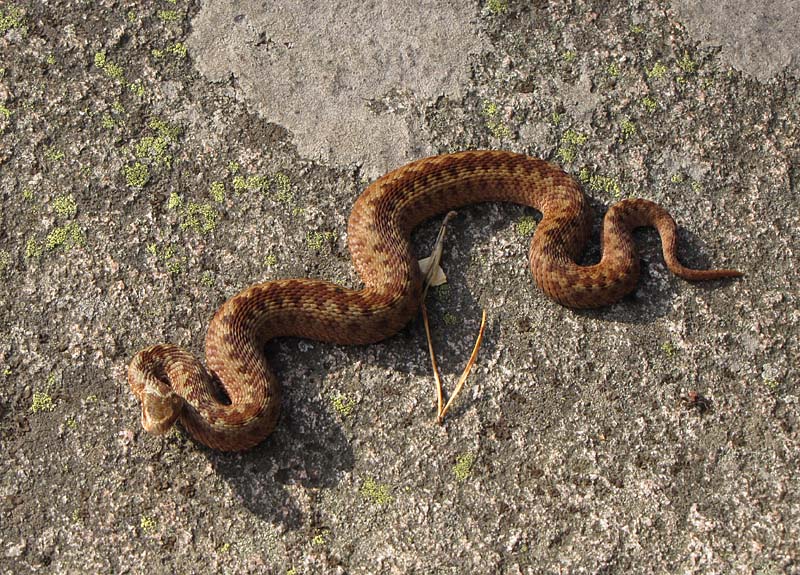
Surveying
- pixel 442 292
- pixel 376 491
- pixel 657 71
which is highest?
pixel 657 71

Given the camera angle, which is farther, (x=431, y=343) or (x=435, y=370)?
(x=431, y=343)

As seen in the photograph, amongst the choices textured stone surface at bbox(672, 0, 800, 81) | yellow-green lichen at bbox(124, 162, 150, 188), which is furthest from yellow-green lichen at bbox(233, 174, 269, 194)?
textured stone surface at bbox(672, 0, 800, 81)

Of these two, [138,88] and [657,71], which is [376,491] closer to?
[138,88]

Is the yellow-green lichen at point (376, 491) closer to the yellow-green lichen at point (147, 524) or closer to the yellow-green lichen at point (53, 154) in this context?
the yellow-green lichen at point (147, 524)

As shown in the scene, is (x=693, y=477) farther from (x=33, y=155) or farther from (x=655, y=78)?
(x=33, y=155)

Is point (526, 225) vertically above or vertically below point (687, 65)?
below

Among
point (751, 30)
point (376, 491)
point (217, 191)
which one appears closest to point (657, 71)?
point (751, 30)

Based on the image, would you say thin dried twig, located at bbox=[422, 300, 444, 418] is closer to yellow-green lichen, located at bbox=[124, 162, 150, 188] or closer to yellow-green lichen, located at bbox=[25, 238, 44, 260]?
yellow-green lichen, located at bbox=[124, 162, 150, 188]
